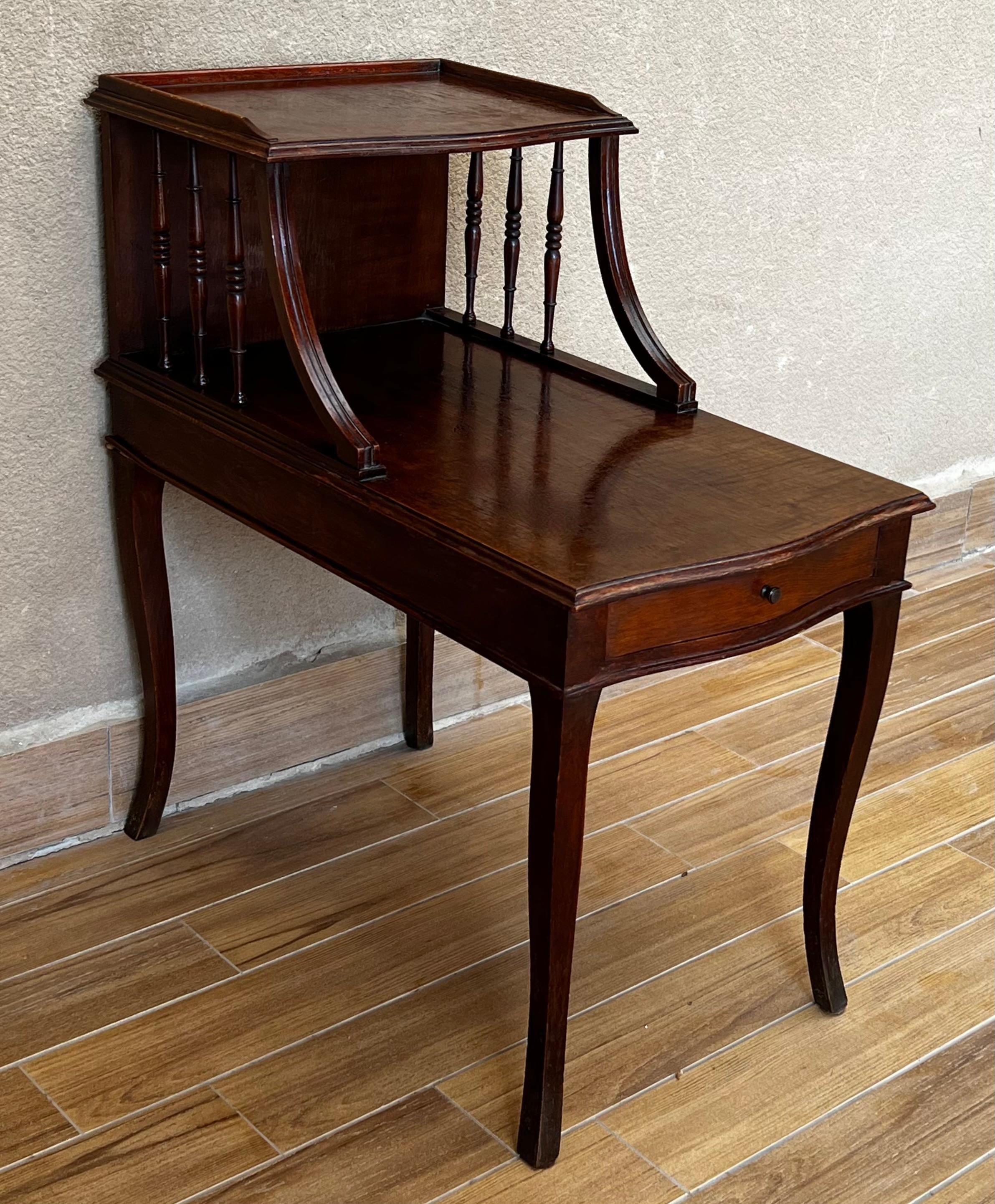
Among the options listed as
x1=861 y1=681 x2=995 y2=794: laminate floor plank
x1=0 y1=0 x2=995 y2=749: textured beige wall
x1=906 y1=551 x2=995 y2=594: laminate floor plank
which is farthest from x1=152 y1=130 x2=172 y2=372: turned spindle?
x1=906 y1=551 x2=995 y2=594: laminate floor plank

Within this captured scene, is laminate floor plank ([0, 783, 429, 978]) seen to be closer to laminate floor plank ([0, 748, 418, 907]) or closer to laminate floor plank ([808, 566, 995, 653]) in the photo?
laminate floor plank ([0, 748, 418, 907])

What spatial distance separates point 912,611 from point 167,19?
1.95 m

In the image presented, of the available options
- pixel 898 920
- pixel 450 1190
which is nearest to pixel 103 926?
pixel 450 1190

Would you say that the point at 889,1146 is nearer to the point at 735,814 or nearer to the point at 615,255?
the point at 735,814

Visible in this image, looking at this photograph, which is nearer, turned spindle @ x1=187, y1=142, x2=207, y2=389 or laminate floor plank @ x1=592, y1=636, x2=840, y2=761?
turned spindle @ x1=187, y1=142, x2=207, y2=389

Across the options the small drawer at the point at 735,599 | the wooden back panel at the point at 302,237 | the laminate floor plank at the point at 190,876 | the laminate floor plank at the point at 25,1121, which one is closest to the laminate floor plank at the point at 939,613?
the laminate floor plank at the point at 190,876

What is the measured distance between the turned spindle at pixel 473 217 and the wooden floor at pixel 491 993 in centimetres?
81

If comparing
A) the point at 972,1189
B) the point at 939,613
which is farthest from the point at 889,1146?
the point at 939,613

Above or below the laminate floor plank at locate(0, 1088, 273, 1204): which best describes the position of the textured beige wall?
above

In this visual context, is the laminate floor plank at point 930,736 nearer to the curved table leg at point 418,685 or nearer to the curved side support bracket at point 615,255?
the curved table leg at point 418,685

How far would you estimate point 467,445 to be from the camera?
5.67 ft

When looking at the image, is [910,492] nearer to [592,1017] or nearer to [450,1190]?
[592,1017]

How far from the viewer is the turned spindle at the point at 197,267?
1.77 meters

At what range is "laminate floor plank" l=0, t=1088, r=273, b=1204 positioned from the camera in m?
1.61
